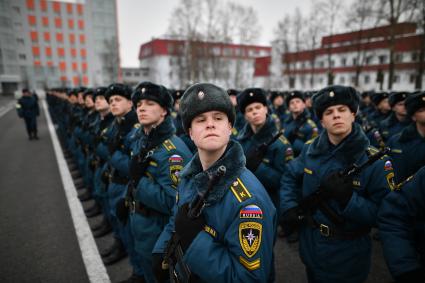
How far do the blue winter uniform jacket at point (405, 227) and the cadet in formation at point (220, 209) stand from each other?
0.85m

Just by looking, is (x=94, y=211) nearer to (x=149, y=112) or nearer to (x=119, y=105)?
(x=119, y=105)

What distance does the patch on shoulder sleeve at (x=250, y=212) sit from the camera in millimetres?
1521

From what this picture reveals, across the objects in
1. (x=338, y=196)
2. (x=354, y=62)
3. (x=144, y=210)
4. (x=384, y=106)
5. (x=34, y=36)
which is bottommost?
(x=144, y=210)

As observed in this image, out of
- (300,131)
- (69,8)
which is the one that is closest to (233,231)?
(300,131)

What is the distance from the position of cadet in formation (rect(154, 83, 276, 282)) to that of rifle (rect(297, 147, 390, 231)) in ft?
2.80

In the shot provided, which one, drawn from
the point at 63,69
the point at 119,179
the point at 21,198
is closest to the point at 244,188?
the point at 119,179

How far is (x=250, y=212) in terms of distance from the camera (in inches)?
60.0

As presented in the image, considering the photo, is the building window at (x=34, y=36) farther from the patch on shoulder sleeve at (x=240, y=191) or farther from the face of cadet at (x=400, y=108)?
the patch on shoulder sleeve at (x=240, y=191)

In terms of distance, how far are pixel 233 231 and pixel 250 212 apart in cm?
15

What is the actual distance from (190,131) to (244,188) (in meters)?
0.56

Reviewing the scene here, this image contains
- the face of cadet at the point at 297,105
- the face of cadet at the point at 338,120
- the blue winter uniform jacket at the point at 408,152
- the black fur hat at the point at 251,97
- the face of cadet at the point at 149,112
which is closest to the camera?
the face of cadet at the point at 338,120

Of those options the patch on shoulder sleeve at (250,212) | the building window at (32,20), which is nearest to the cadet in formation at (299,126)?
the patch on shoulder sleeve at (250,212)

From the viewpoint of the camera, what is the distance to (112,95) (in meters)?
4.09

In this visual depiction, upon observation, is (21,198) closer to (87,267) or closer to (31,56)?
(87,267)
